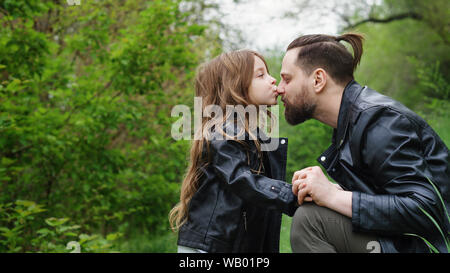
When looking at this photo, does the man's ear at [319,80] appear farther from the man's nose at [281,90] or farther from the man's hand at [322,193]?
the man's hand at [322,193]

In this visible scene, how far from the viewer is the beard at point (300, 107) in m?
2.57

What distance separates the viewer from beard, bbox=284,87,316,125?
257 cm

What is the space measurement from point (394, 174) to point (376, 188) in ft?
0.57

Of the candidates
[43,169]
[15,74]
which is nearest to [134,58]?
[15,74]

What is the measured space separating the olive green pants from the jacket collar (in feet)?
1.51

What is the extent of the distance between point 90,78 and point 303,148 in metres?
3.07

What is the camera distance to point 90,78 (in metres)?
4.69

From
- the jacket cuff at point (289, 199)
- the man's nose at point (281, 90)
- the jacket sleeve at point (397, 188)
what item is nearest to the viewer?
the jacket sleeve at point (397, 188)

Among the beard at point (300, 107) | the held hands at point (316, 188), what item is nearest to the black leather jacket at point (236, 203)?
the held hands at point (316, 188)

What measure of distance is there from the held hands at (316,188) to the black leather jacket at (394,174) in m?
0.11

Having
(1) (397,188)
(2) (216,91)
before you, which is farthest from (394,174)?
(2) (216,91)

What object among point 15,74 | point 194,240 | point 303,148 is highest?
point 15,74

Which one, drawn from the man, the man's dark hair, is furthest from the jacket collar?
the man's dark hair
